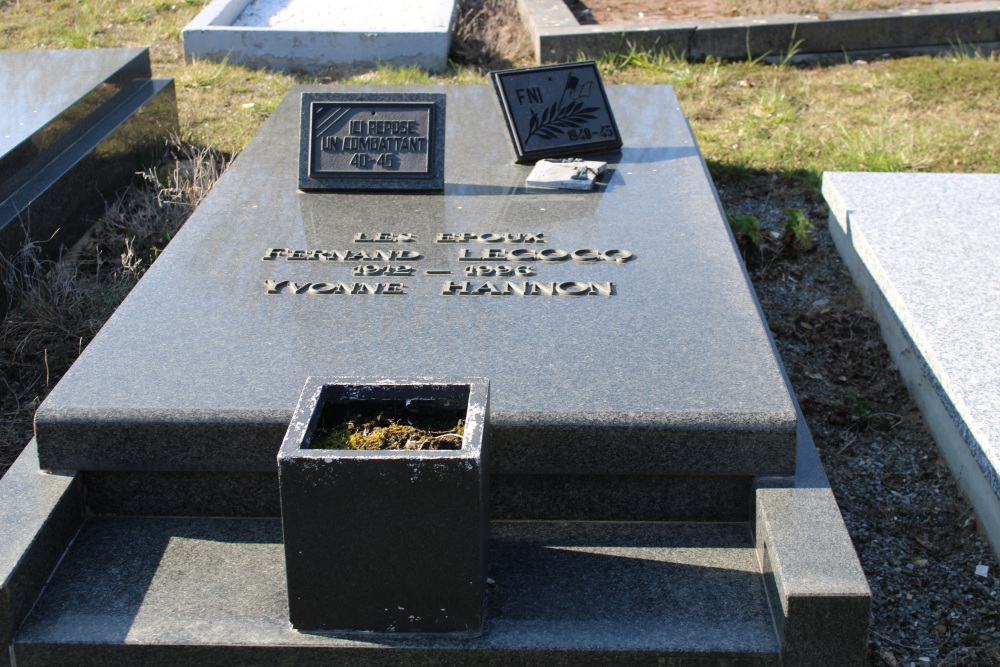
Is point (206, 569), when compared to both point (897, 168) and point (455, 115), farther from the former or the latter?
point (897, 168)

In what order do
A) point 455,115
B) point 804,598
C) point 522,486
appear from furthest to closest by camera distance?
1. point 455,115
2. point 522,486
3. point 804,598

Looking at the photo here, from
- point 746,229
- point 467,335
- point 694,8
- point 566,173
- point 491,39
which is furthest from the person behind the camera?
point 694,8

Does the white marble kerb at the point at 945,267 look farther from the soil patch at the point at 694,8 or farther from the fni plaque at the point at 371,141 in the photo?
the soil patch at the point at 694,8

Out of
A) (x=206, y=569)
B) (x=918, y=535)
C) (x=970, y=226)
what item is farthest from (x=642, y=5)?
(x=206, y=569)

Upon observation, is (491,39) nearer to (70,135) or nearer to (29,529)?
(70,135)

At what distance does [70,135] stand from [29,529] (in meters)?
3.14

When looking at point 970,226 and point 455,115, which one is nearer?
point 970,226

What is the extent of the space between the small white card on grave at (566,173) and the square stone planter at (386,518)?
83.5 inches

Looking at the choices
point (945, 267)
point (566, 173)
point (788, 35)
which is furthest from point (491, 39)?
point (945, 267)

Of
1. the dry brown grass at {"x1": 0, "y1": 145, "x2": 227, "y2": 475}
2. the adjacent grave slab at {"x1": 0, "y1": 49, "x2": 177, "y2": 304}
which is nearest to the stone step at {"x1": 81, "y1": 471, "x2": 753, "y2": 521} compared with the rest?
the dry brown grass at {"x1": 0, "y1": 145, "x2": 227, "y2": 475}

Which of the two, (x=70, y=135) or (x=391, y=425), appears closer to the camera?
(x=391, y=425)

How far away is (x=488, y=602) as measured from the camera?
2.43 m

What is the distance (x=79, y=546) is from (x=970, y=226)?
11.7ft

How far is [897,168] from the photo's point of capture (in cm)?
560
